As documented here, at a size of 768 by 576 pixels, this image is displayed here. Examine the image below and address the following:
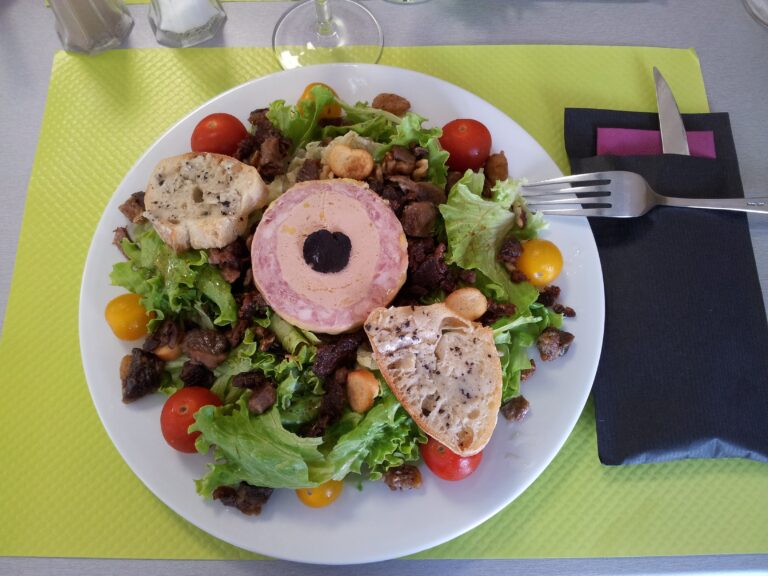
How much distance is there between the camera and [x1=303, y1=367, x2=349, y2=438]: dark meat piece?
2.00 metres

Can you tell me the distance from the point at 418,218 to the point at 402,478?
90 cm

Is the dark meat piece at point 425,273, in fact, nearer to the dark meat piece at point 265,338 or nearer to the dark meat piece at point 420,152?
the dark meat piece at point 420,152

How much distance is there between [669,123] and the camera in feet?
8.55

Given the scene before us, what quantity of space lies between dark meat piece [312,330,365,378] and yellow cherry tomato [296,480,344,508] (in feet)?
1.19

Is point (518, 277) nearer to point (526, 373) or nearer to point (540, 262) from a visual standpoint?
point (540, 262)

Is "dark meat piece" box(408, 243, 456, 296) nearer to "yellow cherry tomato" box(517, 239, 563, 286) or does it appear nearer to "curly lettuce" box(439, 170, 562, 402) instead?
"curly lettuce" box(439, 170, 562, 402)

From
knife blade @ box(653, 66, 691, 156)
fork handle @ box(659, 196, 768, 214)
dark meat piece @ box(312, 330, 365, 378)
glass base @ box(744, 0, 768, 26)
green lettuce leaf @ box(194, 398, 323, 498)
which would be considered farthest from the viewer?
glass base @ box(744, 0, 768, 26)

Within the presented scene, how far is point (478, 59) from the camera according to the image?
9.49ft

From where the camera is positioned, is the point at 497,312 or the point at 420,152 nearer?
the point at 497,312

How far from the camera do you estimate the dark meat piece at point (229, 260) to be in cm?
216

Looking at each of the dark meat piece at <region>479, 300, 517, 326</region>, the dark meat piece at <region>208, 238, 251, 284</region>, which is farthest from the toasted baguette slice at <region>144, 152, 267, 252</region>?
the dark meat piece at <region>479, 300, 517, 326</region>

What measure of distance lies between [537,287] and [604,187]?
1.67 feet

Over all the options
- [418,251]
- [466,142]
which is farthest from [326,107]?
[418,251]

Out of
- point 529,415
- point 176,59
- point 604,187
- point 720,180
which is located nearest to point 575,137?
point 604,187
